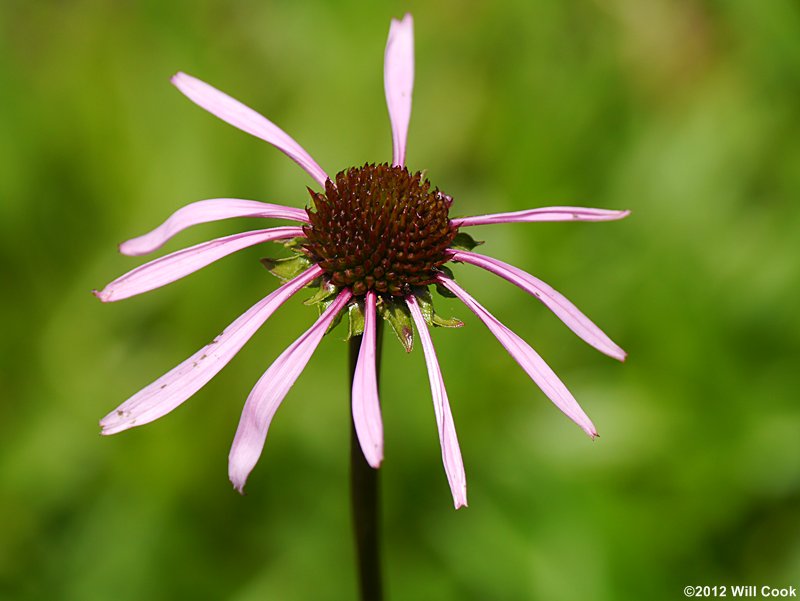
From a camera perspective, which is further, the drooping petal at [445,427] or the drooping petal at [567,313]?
the drooping petal at [567,313]

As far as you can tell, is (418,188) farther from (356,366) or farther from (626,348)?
(626,348)

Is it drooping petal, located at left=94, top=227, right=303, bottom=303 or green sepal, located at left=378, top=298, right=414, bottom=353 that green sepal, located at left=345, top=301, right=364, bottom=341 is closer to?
green sepal, located at left=378, top=298, right=414, bottom=353

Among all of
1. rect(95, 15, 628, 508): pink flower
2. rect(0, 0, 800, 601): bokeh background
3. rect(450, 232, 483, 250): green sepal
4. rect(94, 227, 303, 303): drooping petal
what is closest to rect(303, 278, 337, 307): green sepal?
rect(95, 15, 628, 508): pink flower

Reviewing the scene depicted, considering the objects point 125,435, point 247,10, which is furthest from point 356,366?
point 247,10

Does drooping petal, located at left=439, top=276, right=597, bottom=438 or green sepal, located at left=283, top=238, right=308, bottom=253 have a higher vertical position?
green sepal, located at left=283, top=238, right=308, bottom=253

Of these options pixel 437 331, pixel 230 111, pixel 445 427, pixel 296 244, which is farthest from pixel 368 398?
pixel 437 331

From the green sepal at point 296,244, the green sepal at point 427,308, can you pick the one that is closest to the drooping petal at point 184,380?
the green sepal at point 296,244

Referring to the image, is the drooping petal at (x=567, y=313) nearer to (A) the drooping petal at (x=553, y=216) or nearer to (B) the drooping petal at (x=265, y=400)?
(A) the drooping petal at (x=553, y=216)
